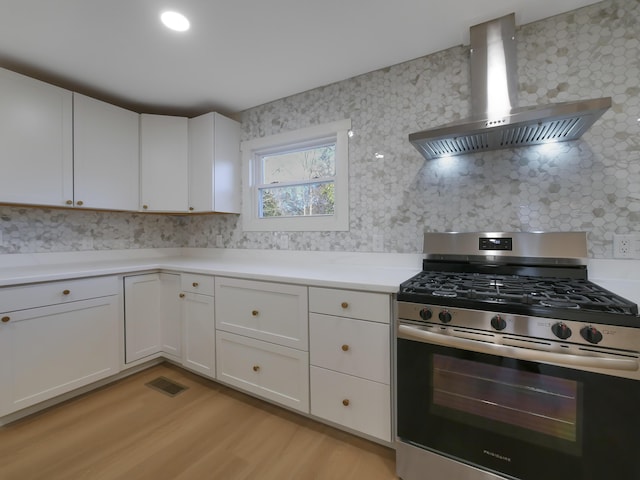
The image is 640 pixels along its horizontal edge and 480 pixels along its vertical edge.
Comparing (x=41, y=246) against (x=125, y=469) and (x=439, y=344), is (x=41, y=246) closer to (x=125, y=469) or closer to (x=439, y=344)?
(x=125, y=469)

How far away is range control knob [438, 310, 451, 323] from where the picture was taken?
118cm

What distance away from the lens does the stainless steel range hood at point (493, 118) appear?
4.33 feet

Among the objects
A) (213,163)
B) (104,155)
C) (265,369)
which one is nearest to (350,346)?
(265,369)

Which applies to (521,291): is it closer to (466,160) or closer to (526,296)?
(526,296)

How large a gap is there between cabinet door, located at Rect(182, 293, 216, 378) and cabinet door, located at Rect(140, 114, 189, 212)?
99 centimetres

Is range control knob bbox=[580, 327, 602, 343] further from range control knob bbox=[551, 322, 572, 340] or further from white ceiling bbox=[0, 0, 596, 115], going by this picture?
white ceiling bbox=[0, 0, 596, 115]

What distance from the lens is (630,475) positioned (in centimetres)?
93

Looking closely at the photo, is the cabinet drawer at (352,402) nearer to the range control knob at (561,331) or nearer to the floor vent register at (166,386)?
the range control knob at (561,331)

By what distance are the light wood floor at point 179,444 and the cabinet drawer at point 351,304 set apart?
2.39 ft

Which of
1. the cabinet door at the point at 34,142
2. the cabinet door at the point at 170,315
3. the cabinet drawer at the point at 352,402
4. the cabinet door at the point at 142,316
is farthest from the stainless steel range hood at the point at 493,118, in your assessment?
the cabinet door at the point at 34,142

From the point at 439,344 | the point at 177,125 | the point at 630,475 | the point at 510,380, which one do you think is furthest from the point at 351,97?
the point at 630,475

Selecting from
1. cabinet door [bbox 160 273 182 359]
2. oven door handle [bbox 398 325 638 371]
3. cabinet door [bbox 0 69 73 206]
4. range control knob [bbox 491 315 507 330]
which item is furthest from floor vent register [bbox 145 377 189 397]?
range control knob [bbox 491 315 507 330]

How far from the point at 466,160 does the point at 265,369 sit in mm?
1843

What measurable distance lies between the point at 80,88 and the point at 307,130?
187 centimetres
